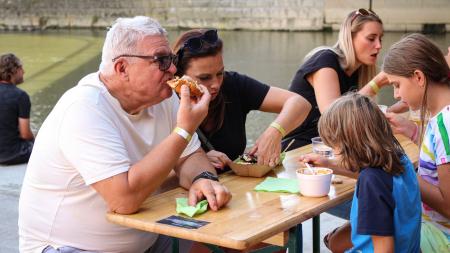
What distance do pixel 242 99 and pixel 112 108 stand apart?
1.06 m

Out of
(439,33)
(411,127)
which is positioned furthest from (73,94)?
(439,33)

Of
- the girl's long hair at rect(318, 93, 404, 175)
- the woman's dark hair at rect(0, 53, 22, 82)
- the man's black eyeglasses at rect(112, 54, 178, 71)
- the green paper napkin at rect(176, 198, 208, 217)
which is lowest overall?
the woman's dark hair at rect(0, 53, 22, 82)

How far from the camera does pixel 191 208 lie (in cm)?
246

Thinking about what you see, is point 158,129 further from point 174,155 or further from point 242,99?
point 242,99

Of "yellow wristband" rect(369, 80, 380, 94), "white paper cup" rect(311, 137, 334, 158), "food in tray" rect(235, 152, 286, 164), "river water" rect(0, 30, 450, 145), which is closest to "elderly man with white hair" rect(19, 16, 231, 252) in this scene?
"food in tray" rect(235, 152, 286, 164)

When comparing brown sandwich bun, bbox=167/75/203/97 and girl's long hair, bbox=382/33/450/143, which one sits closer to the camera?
brown sandwich bun, bbox=167/75/203/97

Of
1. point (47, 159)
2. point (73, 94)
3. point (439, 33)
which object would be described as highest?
point (73, 94)

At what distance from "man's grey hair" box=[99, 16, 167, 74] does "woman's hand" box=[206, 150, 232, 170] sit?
69 cm

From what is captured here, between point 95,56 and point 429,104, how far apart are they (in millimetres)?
16143

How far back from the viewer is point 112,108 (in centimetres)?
262

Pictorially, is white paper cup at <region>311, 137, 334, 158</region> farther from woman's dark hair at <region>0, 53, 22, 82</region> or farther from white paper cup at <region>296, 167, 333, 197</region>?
woman's dark hair at <region>0, 53, 22, 82</region>

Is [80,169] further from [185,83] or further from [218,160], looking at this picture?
[218,160]

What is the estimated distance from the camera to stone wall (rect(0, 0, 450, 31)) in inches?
889

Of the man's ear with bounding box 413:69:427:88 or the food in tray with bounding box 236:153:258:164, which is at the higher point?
the man's ear with bounding box 413:69:427:88
